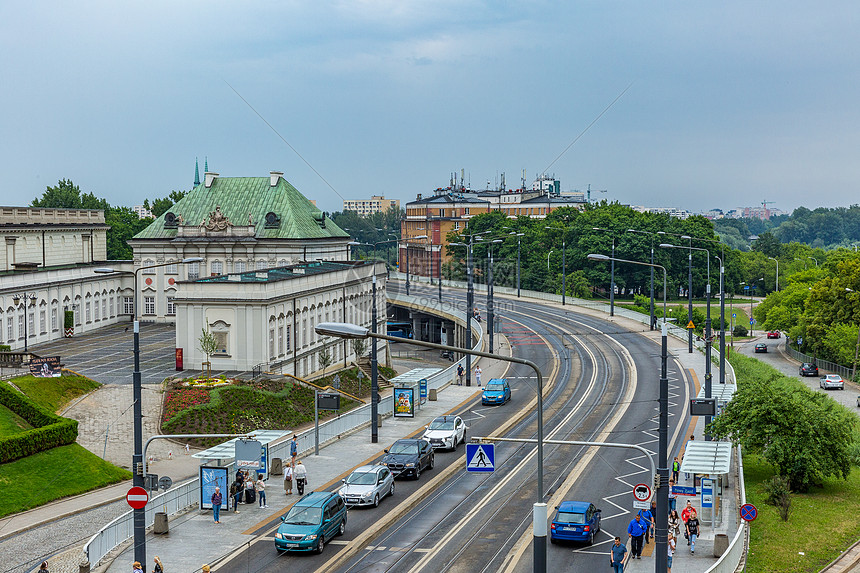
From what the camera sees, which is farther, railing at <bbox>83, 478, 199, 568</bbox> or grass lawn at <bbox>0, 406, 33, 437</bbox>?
grass lawn at <bbox>0, 406, 33, 437</bbox>

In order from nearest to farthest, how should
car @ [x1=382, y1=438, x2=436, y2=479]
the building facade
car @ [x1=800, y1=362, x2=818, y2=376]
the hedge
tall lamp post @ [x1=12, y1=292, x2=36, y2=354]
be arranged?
car @ [x1=382, y1=438, x2=436, y2=479]
the hedge
the building facade
tall lamp post @ [x1=12, y1=292, x2=36, y2=354]
car @ [x1=800, y1=362, x2=818, y2=376]

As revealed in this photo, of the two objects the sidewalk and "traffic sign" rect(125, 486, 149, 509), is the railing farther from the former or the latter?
"traffic sign" rect(125, 486, 149, 509)

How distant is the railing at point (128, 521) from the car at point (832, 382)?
68.2 meters

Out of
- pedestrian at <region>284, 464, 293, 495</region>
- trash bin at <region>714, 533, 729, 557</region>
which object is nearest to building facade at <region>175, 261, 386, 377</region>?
pedestrian at <region>284, 464, 293, 495</region>

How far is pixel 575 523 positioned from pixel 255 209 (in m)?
73.3

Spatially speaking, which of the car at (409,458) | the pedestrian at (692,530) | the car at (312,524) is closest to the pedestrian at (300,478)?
the car at (409,458)

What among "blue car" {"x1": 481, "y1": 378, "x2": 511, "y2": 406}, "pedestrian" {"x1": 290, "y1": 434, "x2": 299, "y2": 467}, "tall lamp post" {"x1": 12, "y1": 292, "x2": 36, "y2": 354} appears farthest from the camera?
"tall lamp post" {"x1": 12, "y1": 292, "x2": 36, "y2": 354}

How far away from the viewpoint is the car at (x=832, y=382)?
91.4 metres

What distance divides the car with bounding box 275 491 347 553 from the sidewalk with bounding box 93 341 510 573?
199 cm

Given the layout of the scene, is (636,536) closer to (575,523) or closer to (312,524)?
(575,523)

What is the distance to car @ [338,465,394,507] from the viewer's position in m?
40.4

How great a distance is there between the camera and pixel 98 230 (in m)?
103

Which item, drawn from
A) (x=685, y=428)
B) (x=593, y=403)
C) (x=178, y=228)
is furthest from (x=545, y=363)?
(x=178, y=228)

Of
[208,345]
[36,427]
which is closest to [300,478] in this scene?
[36,427]
